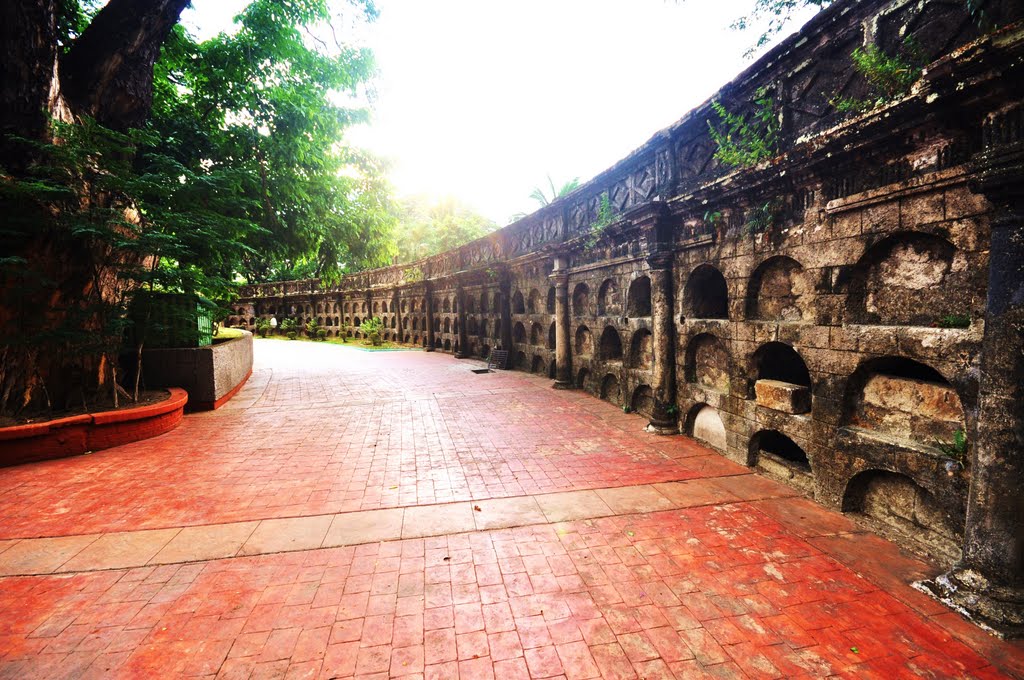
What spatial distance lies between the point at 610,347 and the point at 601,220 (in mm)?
2637

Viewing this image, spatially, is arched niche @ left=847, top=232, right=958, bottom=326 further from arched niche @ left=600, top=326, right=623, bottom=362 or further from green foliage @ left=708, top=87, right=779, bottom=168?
arched niche @ left=600, top=326, right=623, bottom=362

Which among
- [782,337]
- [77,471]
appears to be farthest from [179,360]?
[782,337]

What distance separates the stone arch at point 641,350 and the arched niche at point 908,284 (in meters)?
3.82

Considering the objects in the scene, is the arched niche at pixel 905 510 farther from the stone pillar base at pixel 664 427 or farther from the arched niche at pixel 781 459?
the stone pillar base at pixel 664 427

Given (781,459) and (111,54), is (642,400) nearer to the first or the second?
(781,459)

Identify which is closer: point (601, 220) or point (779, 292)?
point (779, 292)

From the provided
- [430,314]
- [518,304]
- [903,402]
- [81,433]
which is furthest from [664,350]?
[430,314]

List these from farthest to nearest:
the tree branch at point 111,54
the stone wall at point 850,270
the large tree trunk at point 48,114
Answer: the tree branch at point 111,54 < the large tree trunk at point 48,114 < the stone wall at point 850,270

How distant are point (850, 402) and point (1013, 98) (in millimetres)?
2547

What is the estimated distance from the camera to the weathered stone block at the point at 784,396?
465cm

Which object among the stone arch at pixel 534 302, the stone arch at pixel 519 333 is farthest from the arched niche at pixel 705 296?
the stone arch at pixel 519 333

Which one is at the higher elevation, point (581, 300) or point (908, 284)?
point (581, 300)

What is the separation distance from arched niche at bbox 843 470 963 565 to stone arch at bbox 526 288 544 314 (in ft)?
29.3

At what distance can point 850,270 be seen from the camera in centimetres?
404
